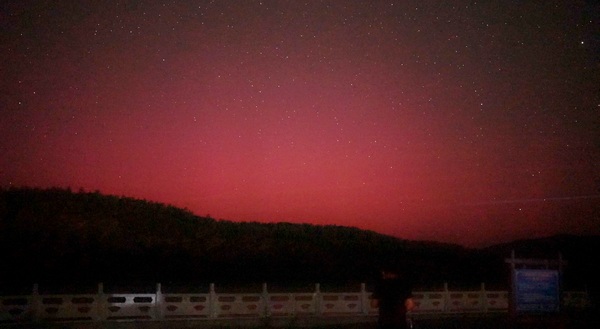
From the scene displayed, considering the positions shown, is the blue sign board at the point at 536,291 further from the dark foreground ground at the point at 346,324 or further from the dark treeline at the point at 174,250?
the dark treeline at the point at 174,250

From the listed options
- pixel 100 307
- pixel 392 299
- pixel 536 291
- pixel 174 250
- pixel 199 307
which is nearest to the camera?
pixel 392 299

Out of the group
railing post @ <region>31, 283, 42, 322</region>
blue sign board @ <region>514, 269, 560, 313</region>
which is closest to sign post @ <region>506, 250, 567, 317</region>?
blue sign board @ <region>514, 269, 560, 313</region>

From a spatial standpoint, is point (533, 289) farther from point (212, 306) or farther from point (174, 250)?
point (174, 250)

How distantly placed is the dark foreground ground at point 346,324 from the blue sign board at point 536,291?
500mm

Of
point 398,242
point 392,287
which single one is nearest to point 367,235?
point 398,242

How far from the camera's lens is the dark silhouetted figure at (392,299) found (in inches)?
398

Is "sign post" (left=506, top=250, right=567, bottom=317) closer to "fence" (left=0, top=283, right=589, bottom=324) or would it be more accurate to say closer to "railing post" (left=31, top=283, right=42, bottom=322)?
"fence" (left=0, top=283, right=589, bottom=324)

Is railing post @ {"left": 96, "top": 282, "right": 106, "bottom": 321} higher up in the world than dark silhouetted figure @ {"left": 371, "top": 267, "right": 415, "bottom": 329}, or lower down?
lower down

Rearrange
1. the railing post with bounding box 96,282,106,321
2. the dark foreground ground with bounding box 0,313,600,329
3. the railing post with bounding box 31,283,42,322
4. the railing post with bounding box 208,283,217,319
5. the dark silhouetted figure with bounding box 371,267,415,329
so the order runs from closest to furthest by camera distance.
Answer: the dark silhouetted figure with bounding box 371,267,415,329
the dark foreground ground with bounding box 0,313,600,329
the railing post with bounding box 31,283,42,322
the railing post with bounding box 96,282,106,321
the railing post with bounding box 208,283,217,319

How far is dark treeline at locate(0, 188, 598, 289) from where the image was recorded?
45.4m

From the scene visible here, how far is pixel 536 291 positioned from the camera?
23.0 m

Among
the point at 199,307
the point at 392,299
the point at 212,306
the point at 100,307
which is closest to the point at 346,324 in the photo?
the point at 212,306

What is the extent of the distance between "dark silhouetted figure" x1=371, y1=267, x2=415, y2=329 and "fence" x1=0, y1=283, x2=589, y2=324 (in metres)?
16.1

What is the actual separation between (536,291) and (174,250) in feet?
112
